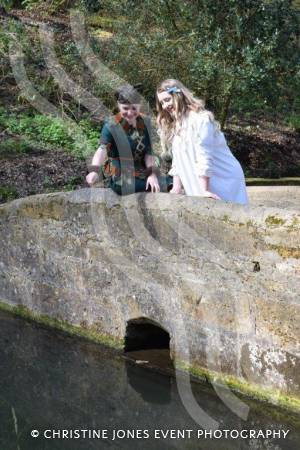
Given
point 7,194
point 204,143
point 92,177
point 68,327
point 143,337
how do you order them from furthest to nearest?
1. point 7,194
2. point 68,327
3. point 143,337
4. point 92,177
5. point 204,143

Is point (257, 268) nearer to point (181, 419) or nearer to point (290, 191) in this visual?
point (181, 419)

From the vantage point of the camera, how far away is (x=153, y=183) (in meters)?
6.06

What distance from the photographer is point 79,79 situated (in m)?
13.9

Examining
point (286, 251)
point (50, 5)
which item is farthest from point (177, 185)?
point (50, 5)

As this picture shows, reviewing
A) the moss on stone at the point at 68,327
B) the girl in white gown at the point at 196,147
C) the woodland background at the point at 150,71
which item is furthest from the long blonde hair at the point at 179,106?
the woodland background at the point at 150,71

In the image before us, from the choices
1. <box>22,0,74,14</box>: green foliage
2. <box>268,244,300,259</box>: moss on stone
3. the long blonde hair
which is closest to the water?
<box>268,244,300,259</box>: moss on stone

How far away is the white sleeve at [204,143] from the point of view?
5547 millimetres

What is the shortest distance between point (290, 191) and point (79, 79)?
7.11 m

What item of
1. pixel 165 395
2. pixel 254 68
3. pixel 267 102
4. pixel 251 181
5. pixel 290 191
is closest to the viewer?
pixel 165 395

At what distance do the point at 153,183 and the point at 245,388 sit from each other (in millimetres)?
1822

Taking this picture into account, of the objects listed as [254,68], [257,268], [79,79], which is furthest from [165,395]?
[79,79]

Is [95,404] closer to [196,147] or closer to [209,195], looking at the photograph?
[209,195]

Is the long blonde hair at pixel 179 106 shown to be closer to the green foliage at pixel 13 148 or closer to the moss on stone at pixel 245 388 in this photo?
the moss on stone at pixel 245 388

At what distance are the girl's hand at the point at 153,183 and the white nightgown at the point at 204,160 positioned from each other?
0.65ft
